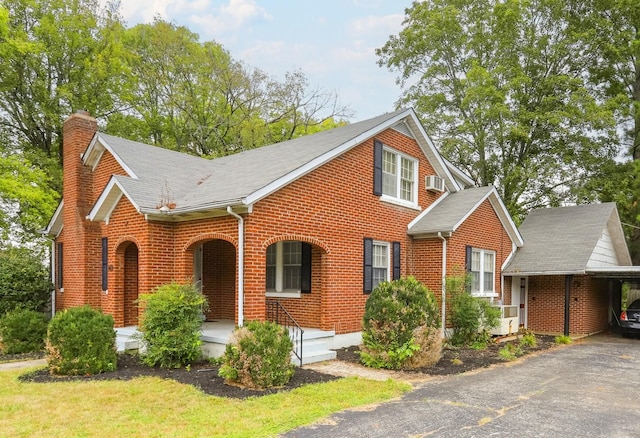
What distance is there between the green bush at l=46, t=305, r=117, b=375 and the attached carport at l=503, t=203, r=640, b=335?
1309cm

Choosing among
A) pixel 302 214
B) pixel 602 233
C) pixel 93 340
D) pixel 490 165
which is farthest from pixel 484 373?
pixel 490 165

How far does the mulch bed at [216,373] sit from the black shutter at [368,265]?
1.83m

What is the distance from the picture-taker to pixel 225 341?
31.8 ft

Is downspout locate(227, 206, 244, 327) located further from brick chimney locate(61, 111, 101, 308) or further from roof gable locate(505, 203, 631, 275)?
roof gable locate(505, 203, 631, 275)

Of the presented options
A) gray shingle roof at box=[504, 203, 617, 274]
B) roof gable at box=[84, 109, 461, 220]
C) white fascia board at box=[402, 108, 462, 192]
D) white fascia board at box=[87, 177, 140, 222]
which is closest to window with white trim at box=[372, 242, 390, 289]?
roof gable at box=[84, 109, 461, 220]

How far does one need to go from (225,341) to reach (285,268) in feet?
11.4

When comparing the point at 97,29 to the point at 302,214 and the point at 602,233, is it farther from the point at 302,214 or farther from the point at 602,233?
the point at 602,233

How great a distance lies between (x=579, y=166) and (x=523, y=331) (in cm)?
1080

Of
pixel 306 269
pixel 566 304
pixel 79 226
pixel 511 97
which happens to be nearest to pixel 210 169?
pixel 79 226

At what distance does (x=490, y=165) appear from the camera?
24469 millimetres

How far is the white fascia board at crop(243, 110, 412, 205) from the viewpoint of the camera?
9609 mm

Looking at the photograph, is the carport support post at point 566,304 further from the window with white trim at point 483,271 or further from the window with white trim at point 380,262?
the window with white trim at point 380,262

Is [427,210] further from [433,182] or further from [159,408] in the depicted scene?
[159,408]

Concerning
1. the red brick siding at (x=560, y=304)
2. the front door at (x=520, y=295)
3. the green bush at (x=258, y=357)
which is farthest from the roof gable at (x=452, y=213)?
the green bush at (x=258, y=357)
